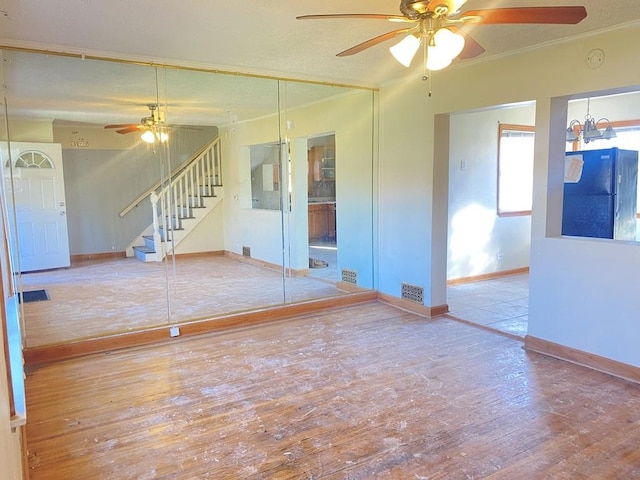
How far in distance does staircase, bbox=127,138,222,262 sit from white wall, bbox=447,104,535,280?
9.90 feet

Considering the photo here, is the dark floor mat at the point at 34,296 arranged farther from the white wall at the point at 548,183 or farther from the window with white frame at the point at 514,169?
the window with white frame at the point at 514,169

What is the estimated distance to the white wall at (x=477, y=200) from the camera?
585 cm

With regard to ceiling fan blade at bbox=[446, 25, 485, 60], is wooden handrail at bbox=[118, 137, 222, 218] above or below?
below

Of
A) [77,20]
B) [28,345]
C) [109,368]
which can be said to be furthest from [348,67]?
[28,345]

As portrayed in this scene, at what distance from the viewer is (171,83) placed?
4.32m

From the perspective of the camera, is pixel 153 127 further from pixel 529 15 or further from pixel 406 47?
pixel 529 15

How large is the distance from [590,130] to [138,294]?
5.43 metres

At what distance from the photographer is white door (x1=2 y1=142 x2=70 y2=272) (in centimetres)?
395

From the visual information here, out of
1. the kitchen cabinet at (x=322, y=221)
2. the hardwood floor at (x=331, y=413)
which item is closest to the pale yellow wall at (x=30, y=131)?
the hardwood floor at (x=331, y=413)

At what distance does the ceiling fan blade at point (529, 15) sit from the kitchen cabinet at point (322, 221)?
382cm

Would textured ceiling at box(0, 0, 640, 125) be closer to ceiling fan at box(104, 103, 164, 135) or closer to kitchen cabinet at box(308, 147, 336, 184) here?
ceiling fan at box(104, 103, 164, 135)

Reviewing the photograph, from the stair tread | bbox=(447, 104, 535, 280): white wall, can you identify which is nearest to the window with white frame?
bbox=(447, 104, 535, 280): white wall

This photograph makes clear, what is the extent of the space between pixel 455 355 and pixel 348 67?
2.78m

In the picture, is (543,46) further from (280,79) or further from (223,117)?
(223,117)
